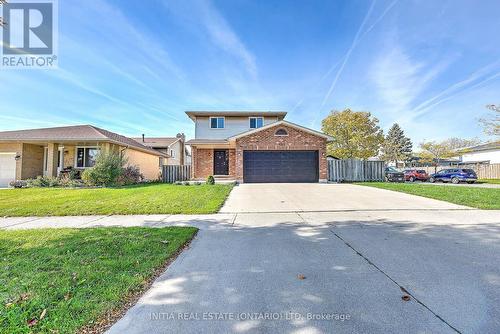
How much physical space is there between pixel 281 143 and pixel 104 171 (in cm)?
1240

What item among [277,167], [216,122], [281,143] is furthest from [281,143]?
[216,122]

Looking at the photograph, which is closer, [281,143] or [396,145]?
[281,143]

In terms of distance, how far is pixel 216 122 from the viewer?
22047 millimetres

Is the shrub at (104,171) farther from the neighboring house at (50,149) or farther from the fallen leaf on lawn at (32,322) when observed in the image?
the fallen leaf on lawn at (32,322)

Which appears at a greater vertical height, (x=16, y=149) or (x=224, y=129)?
(x=224, y=129)

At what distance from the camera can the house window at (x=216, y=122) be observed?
72.2 feet

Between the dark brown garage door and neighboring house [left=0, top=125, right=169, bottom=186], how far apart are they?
9.51m

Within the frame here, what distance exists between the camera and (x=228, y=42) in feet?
39.8

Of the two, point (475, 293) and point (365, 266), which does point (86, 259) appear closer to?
point (365, 266)

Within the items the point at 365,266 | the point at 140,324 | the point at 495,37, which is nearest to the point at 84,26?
the point at 140,324

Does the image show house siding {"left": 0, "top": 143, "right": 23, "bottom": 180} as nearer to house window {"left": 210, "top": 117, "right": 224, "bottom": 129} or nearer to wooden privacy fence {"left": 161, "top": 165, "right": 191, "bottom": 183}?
wooden privacy fence {"left": 161, "top": 165, "right": 191, "bottom": 183}

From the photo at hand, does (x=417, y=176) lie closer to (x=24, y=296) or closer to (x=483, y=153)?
(x=483, y=153)

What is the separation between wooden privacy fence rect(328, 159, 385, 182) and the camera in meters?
19.2

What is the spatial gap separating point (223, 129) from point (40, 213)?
1629 centimetres
